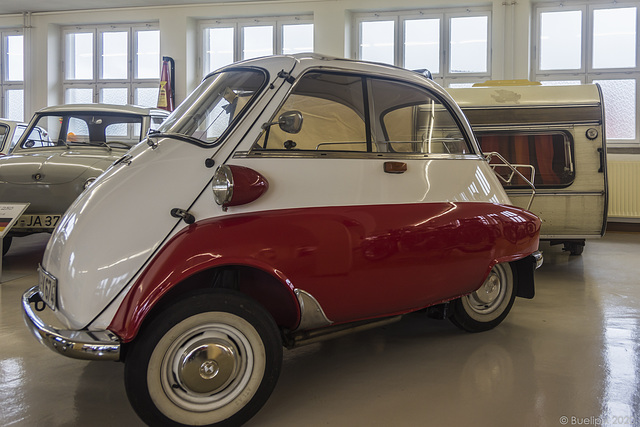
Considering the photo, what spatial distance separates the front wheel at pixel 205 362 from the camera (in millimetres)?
2201

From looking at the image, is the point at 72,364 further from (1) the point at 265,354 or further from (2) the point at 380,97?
(2) the point at 380,97

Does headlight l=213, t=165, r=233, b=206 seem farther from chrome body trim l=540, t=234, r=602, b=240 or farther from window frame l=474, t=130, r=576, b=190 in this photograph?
chrome body trim l=540, t=234, r=602, b=240

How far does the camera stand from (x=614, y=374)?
3.11 metres

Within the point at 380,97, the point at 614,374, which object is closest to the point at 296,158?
the point at 380,97

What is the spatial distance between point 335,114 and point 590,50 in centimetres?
978

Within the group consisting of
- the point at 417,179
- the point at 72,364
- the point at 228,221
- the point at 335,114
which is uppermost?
the point at 335,114

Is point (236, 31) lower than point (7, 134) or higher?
higher

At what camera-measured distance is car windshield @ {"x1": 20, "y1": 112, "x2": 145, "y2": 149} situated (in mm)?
6453

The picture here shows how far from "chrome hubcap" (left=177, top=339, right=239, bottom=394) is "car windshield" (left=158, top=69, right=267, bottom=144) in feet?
3.13

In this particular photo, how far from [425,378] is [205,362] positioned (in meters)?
1.35

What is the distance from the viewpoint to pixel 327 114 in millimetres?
2926

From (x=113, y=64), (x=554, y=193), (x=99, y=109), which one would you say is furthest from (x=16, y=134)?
(x=554, y=193)

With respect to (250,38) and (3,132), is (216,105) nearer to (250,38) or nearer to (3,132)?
(3,132)

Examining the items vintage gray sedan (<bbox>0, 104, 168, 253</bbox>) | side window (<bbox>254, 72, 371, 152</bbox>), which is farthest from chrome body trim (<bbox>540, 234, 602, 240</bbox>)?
vintage gray sedan (<bbox>0, 104, 168, 253</bbox>)
